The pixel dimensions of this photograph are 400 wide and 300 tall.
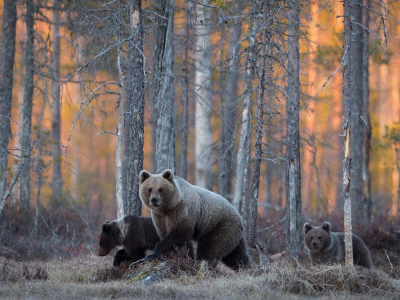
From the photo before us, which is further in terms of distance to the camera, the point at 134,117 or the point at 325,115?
the point at 325,115

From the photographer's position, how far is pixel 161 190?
335 inches

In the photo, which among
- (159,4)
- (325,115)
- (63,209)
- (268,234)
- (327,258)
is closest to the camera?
(327,258)

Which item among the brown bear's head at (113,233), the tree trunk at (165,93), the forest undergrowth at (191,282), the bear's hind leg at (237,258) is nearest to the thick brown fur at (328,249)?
the forest undergrowth at (191,282)

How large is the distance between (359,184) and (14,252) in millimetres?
11384

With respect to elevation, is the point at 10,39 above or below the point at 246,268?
above

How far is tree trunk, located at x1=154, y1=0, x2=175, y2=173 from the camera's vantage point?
1133 cm

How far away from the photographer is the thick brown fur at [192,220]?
336 inches

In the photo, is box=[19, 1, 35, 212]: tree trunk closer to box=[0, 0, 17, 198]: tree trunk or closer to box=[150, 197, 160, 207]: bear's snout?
box=[0, 0, 17, 198]: tree trunk

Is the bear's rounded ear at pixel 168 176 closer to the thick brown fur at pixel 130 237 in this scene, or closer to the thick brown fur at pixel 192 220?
the thick brown fur at pixel 192 220

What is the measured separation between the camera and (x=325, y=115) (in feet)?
119

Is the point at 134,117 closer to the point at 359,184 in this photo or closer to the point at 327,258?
the point at 327,258

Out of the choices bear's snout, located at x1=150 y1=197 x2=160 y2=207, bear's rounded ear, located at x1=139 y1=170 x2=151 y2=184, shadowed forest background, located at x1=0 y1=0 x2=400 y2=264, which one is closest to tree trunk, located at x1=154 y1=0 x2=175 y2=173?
shadowed forest background, located at x1=0 y1=0 x2=400 y2=264

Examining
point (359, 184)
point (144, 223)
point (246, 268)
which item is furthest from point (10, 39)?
point (359, 184)

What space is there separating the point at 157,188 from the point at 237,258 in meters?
2.06
